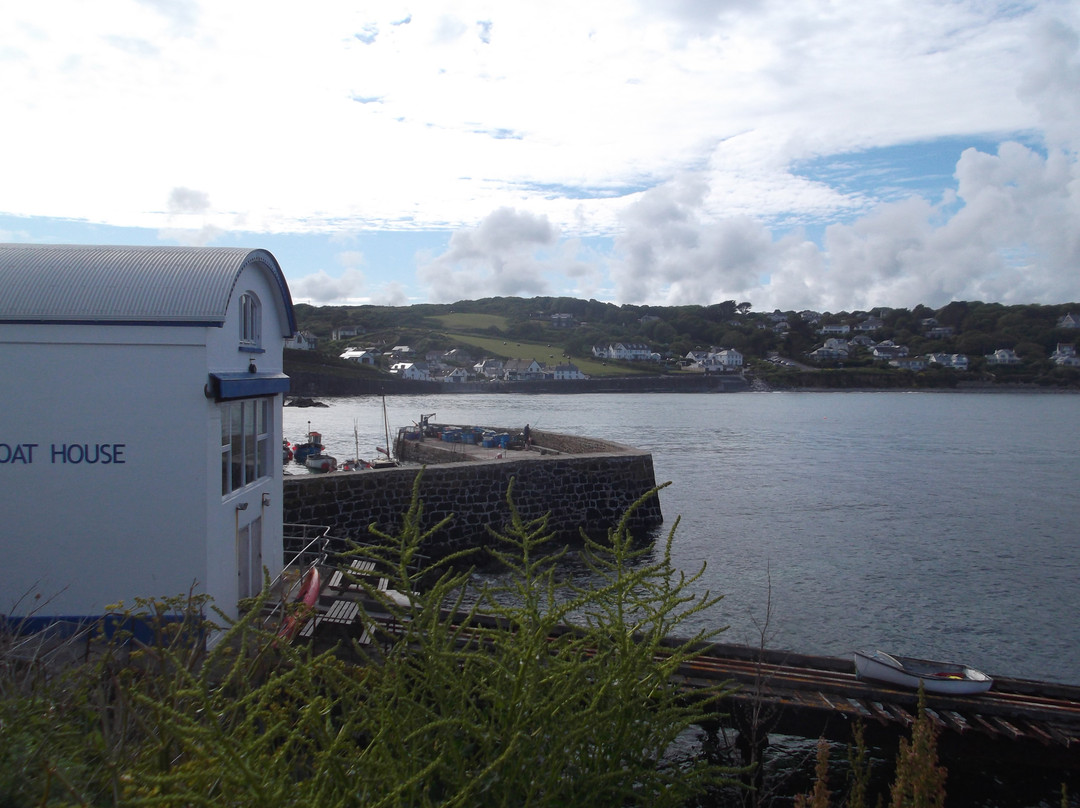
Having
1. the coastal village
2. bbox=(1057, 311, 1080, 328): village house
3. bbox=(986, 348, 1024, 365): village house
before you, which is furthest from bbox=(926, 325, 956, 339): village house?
bbox=(986, 348, 1024, 365): village house

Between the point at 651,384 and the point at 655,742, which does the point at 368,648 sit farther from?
the point at 651,384

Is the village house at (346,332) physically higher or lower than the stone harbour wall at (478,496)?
higher

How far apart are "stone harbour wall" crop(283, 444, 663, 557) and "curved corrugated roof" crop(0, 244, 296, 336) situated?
8.30 metres

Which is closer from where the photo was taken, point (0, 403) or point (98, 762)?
point (98, 762)

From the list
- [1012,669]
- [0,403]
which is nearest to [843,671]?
[1012,669]

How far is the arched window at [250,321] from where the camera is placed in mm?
10023

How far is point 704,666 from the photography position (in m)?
9.91

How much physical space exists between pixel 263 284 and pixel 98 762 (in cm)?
808

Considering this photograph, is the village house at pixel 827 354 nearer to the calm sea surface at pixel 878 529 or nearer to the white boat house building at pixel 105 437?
the calm sea surface at pixel 878 529

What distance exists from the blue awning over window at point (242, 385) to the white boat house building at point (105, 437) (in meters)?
0.03

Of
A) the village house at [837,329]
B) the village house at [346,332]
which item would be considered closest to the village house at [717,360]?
the village house at [837,329]

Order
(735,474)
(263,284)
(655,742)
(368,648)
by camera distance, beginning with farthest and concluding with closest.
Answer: (735,474) < (263,284) < (368,648) < (655,742)

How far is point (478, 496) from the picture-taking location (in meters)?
21.1

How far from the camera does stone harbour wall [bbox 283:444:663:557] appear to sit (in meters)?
18.4
